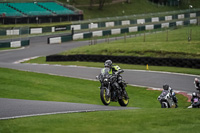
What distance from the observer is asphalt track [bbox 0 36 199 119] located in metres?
12.7

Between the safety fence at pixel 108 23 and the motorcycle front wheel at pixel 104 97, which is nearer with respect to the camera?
the motorcycle front wheel at pixel 104 97

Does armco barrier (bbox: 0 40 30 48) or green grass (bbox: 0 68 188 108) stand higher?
armco barrier (bbox: 0 40 30 48)

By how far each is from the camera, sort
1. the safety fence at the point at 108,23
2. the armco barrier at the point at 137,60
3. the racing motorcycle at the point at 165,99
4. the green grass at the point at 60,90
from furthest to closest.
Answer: the safety fence at the point at 108,23, the armco barrier at the point at 137,60, the green grass at the point at 60,90, the racing motorcycle at the point at 165,99

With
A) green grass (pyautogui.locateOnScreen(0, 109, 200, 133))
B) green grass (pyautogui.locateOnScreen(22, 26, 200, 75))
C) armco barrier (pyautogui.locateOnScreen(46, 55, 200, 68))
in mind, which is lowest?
green grass (pyautogui.locateOnScreen(0, 109, 200, 133))

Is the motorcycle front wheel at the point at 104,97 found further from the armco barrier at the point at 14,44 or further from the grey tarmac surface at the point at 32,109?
the armco barrier at the point at 14,44

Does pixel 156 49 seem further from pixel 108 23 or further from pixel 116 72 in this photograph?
pixel 108 23

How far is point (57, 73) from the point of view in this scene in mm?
28125

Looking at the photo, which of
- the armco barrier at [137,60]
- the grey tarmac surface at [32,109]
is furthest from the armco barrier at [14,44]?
the grey tarmac surface at [32,109]

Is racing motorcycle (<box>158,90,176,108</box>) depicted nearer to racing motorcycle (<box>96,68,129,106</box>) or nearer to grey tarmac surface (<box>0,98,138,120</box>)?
racing motorcycle (<box>96,68,129,106</box>)

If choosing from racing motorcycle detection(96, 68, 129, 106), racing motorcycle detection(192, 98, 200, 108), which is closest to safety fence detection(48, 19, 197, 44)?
racing motorcycle detection(96, 68, 129, 106)

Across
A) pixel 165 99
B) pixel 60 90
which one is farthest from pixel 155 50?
pixel 165 99

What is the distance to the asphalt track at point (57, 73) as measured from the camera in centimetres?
1270

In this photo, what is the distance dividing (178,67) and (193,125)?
59.8 ft

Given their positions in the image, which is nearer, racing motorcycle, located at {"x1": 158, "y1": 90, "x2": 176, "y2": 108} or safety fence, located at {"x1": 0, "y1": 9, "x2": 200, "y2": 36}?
racing motorcycle, located at {"x1": 158, "y1": 90, "x2": 176, "y2": 108}
